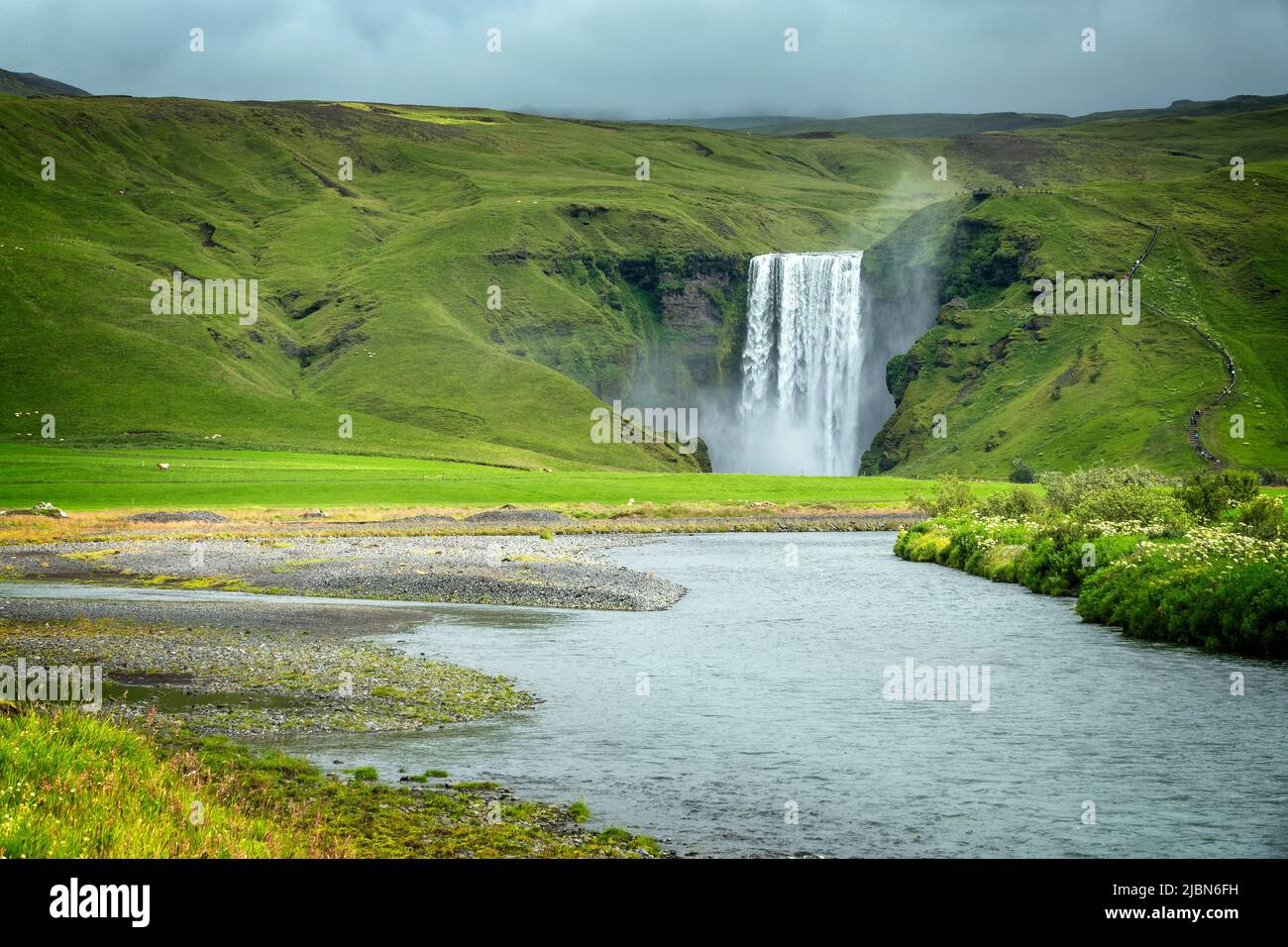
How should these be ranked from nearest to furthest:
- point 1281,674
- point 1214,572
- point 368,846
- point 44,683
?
point 368,846, point 44,683, point 1281,674, point 1214,572

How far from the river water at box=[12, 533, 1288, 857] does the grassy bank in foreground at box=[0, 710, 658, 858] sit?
4.57 feet

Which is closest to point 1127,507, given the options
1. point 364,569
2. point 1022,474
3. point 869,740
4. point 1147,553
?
point 1147,553

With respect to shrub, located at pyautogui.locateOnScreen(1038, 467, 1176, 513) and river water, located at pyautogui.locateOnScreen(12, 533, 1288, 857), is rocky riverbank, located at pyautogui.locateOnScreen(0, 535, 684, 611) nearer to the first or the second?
river water, located at pyautogui.locateOnScreen(12, 533, 1288, 857)

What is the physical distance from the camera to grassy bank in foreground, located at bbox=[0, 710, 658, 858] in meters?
15.2

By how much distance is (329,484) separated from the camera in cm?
12125

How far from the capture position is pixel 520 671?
35156mm

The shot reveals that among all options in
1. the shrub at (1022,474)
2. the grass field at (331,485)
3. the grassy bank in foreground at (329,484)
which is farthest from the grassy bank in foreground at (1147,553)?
the shrub at (1022,474)

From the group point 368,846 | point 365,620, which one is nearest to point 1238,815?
point 368,846

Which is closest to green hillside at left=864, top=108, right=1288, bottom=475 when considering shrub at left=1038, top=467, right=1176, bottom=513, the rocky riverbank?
shrub at left=1038, top=467, right=1176, bottom=513

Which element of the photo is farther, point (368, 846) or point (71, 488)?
point (71, 488)

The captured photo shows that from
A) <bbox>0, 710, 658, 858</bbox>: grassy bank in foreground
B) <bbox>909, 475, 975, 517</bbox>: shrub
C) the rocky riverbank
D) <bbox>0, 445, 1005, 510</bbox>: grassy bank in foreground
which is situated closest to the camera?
<bbox>0, 710, 658, 858</bbox>: grassy bank in foreground
